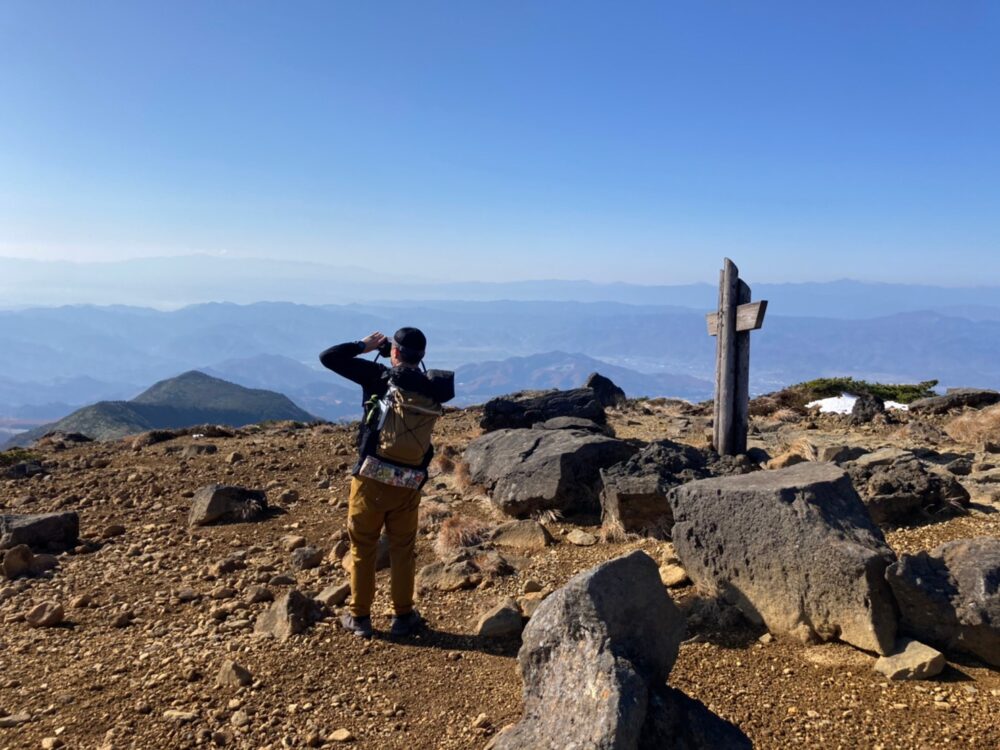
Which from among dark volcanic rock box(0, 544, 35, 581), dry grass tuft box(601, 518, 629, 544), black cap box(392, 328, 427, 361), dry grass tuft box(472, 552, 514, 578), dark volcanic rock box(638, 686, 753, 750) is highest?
black cap box(392, 328, 427, 361)

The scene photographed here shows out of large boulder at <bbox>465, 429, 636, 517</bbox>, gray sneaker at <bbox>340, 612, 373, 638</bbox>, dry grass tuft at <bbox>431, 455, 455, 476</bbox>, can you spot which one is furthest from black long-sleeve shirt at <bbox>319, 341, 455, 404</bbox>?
dry grass tuft at <bbox>431, 455, 455, 476</bbox>

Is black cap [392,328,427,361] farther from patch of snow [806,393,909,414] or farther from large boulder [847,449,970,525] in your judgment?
patch of snow [806,393,909,414]

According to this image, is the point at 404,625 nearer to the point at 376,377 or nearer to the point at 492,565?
the point at 492,565

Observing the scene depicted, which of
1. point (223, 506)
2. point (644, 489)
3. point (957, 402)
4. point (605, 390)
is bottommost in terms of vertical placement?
point (223, 506)

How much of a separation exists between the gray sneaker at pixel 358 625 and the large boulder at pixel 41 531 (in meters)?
5.27

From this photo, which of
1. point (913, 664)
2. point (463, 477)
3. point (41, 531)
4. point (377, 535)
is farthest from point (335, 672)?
point (41, 531)

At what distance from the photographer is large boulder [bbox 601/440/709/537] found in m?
7.74

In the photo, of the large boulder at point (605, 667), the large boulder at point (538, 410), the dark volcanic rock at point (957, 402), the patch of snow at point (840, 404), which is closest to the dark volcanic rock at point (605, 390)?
the large boulder at point (538, 410)

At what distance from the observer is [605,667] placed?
3.45m

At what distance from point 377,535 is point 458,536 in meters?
2.37

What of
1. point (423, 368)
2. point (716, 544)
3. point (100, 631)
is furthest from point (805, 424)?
point (100, 631)

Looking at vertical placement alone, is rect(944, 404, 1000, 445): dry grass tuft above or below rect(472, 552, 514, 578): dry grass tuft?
above

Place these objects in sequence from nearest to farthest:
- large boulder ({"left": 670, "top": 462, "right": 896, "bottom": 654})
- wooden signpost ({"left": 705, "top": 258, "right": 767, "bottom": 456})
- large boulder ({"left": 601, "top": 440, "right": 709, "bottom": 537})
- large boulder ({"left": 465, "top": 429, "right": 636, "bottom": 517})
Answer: large boulder ({"left": 670, "top": 462, "right": 896, "bottom": 654}) < large boulder ({"left": 601, "top": 440, "right": 709, "bottom": 537}) < large boulder ({"left": 465, "top": 429, "right": 636, "bottom": 517}) < wooden signpost ({"left": 705, "top": 258, "right": 767, "bottom": 456})

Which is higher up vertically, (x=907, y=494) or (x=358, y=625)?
(x=907, y=494)
